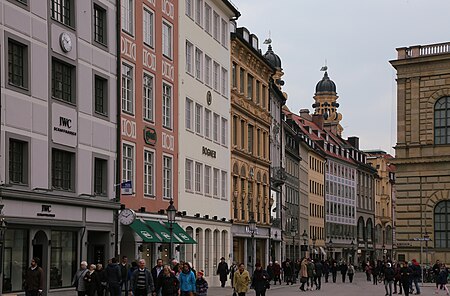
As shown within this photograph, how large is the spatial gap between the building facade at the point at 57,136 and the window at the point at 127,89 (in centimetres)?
126

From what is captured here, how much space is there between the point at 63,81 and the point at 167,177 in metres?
12.5

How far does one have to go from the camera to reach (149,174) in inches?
1646

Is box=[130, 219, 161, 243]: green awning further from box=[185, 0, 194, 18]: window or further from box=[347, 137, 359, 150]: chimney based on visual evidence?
box=[347, 137, 359, 150]: chimney

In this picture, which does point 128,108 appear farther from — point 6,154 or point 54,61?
point 6,154

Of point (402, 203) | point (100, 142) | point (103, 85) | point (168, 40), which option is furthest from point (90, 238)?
point (402, 203)

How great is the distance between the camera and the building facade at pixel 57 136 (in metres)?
29.0

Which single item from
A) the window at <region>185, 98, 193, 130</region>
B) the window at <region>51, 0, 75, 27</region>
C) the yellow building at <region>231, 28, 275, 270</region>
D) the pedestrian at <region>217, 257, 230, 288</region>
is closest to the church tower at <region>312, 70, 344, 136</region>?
the yellow building at <region>231, 28, 275, 270</region>

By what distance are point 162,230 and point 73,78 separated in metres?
10.8

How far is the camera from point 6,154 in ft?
93.5

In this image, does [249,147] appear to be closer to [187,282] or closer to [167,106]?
[167,106]

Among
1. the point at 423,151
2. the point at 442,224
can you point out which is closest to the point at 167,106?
the point at 423,151

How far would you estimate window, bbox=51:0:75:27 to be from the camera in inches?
1278

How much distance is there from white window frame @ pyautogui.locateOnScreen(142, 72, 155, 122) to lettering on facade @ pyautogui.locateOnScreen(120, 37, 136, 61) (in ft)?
5.67

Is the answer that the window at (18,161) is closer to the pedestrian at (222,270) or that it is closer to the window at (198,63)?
the window at (198,63)
